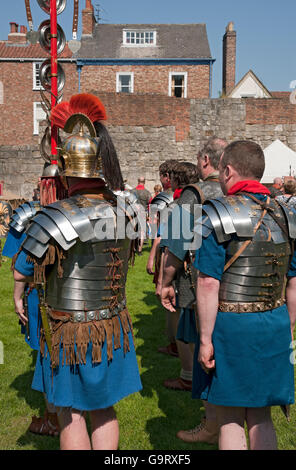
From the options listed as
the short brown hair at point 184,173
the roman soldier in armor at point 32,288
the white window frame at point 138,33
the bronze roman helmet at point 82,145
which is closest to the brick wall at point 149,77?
the white window frame at point 138,33

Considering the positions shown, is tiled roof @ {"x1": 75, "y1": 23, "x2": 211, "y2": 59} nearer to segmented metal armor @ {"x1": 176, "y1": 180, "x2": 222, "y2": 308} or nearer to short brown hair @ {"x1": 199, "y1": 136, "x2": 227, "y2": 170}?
short brown hair @ {"x1": 199, "y1": 136, "x2": 227, "y2": 170}

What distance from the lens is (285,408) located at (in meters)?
2.46

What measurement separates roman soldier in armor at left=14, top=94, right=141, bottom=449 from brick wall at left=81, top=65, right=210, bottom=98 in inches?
983

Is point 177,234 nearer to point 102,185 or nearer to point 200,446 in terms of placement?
point 102,185

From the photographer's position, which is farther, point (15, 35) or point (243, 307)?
point (15, 35)

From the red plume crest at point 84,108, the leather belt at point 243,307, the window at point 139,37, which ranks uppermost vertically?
the window at point 139,37

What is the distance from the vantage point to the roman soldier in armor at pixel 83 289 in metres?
2.31

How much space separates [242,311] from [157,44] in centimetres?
2766

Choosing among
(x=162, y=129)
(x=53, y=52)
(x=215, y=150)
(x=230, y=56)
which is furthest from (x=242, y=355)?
(x=230, y=56)

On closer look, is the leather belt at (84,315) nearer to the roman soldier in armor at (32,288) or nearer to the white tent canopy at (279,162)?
the roman soldier in armor at (32,288)

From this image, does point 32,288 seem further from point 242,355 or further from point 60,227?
point 242,355

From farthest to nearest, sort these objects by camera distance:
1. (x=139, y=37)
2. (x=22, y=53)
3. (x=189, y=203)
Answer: (x=22, y=53)
(x=139, y=37)
(x=189, y=203)

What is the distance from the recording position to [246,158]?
2.37 meters

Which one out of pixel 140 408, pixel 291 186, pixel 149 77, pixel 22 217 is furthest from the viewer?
pixel 149 77
